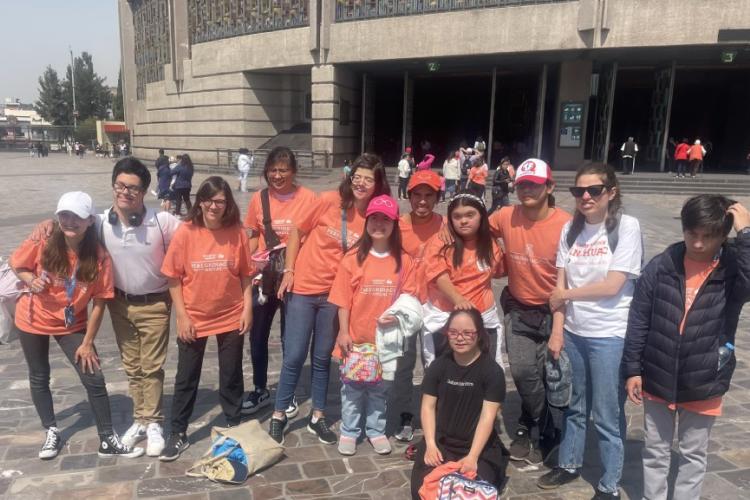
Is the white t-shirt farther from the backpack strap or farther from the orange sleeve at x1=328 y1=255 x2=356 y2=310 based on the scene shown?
the backpack strap

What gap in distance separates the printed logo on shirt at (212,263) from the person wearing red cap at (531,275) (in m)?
1.81

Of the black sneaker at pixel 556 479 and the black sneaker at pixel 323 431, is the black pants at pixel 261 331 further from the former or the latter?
the black sneaker at pixel 556 479

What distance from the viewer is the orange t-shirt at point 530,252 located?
3.45 m

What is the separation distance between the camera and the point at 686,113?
90.8 ft

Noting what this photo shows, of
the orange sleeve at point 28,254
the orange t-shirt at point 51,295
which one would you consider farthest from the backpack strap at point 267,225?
the orange sleeve at point 28,254

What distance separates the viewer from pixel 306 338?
3887 mm

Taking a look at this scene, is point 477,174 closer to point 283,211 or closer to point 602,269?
point 283,211

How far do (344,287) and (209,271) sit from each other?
902 mm

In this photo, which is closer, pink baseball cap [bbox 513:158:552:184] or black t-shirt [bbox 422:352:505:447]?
black t-shirt [bbox 422:352:505:447]

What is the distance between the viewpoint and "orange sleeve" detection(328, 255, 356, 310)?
12.1ft

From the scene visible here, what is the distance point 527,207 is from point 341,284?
1308 millimetres

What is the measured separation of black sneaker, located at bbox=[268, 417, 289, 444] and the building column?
2125 centimetres

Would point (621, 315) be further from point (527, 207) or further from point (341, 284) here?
point (341, 284)

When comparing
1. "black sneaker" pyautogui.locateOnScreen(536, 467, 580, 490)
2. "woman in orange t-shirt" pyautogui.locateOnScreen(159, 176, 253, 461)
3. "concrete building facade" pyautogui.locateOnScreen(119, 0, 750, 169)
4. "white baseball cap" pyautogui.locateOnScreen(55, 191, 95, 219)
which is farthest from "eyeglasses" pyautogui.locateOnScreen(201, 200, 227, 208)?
"concrete building facade" pyautogui.locateOnScreen(119, 0, 750, 169)
